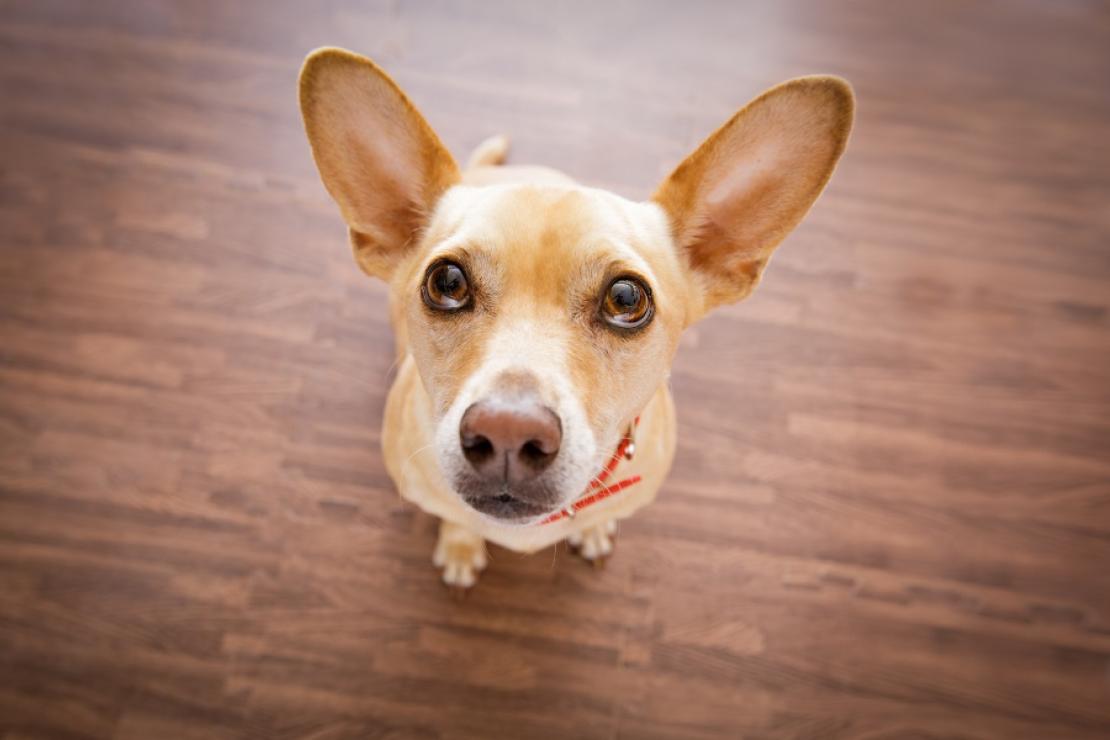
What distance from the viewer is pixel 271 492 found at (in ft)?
9.41

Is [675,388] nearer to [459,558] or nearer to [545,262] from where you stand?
[459,558]

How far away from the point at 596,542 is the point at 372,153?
1.73 meters

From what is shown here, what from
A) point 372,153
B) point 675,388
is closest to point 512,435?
point 372,153

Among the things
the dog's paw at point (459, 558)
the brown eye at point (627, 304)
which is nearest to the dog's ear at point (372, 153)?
the brown eye at point (627, 304)

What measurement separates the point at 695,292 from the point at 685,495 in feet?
4.27

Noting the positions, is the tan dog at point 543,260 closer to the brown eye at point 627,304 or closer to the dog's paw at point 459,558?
the brown eye at point 627,304

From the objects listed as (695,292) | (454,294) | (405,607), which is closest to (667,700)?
(405,607)

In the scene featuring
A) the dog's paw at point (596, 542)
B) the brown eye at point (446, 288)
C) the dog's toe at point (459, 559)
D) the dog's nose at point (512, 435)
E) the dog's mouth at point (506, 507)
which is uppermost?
the brown eye at point (446, 288)

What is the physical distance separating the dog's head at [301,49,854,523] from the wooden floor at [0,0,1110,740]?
1.35 meters

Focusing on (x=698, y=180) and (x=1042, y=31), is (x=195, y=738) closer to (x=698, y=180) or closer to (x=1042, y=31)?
(x=698, y=180)

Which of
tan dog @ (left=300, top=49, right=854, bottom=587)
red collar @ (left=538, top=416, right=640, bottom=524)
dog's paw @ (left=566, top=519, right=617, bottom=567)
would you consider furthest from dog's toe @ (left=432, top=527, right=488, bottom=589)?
tan dog @ (left=300, top=49, right=854, bottom=587)

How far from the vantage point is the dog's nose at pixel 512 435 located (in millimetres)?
1390

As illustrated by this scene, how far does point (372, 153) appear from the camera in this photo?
1.72m

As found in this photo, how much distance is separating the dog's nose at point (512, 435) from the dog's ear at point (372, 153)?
67 cm
